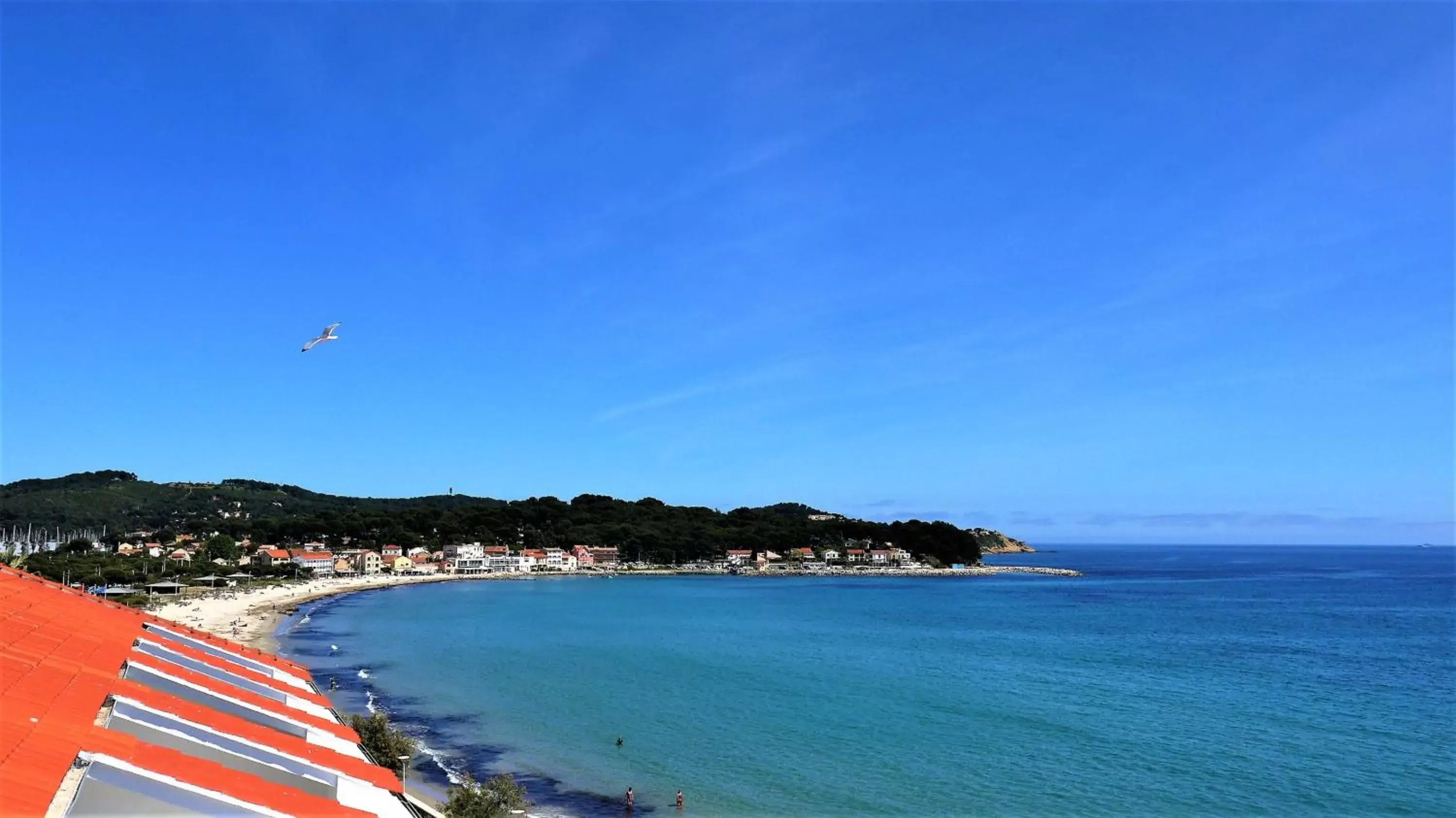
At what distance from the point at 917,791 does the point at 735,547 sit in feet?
435

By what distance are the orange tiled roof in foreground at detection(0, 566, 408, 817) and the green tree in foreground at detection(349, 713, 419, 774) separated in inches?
165

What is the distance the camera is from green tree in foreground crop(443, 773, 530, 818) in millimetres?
16859

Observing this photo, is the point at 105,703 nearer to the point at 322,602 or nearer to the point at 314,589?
the point at 322,602

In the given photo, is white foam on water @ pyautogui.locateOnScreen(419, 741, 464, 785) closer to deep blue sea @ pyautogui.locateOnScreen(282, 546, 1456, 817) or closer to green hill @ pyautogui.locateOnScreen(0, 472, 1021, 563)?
deep blue sea @ pyautogui.locateOnScreen(282, 546, 1456, 817)

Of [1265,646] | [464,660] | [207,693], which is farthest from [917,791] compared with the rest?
[1265,646]

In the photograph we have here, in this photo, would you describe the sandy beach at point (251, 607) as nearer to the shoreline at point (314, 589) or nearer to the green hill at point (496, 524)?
the shoreline at point (314, 589)

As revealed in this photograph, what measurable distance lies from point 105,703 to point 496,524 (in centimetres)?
14080

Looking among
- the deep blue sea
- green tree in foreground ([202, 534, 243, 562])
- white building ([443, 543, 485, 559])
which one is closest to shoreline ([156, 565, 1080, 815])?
the deep blue sea

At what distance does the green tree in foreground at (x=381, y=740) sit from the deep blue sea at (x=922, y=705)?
1.94 metres

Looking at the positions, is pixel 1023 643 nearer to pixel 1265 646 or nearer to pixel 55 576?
pixel 1265 646

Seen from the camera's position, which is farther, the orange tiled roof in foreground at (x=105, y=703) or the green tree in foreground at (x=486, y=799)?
the green tree in foreground at (x=486, y=799)

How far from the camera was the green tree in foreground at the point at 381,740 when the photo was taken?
20.1 meters

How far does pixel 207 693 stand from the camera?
1229 centimetres

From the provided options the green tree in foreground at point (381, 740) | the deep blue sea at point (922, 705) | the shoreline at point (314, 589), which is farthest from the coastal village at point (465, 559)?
the green tree in foreground at point (381, 740)
